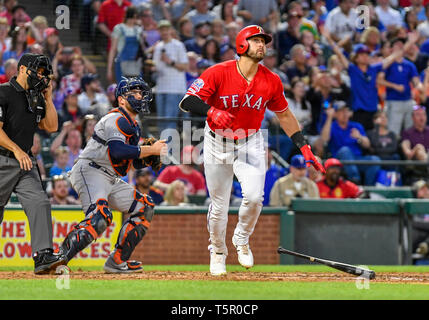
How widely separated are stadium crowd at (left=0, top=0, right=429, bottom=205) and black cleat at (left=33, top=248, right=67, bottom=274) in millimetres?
3923

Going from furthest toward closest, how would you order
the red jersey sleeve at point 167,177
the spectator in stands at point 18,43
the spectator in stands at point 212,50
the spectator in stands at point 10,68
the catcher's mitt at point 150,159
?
the spectator in stands at point 212,50
the spectator in stands at point 18,43
the spectator in stands at point 10,68
the red jersey sleeve at point 167,177
the catcher's mitt at point 150,159

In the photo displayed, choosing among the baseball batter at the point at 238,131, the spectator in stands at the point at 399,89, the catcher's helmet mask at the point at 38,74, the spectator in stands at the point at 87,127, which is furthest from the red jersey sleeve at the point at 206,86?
the spectator in stands at the point at 399,89

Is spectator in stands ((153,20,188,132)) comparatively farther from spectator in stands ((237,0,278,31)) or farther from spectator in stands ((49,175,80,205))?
spectator in stands ((49,175,80,205))

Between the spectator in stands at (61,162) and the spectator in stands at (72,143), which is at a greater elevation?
the spectator in stands at (72,143)

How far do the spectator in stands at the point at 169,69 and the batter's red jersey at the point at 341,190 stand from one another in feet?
8.65

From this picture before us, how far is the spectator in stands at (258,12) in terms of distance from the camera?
15.8 metres

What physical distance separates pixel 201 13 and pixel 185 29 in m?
0.59

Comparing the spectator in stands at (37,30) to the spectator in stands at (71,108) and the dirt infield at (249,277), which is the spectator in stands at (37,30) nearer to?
the spectator in stands at (71,108)

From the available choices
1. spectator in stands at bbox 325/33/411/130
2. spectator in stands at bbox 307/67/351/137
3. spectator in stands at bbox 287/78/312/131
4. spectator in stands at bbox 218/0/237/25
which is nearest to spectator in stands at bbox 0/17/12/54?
spectator in stands at bbox 218/0/237/25

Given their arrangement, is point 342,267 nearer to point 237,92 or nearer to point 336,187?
point 237,92

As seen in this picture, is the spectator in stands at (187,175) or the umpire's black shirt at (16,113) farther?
the spectator in stands at (187,175)

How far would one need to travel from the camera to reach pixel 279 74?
15.0 meters

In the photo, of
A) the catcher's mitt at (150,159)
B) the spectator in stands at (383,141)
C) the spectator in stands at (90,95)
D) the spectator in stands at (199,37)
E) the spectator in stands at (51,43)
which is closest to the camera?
the catcher's mitt at (150,159)

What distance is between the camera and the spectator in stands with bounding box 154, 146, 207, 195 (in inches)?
496
